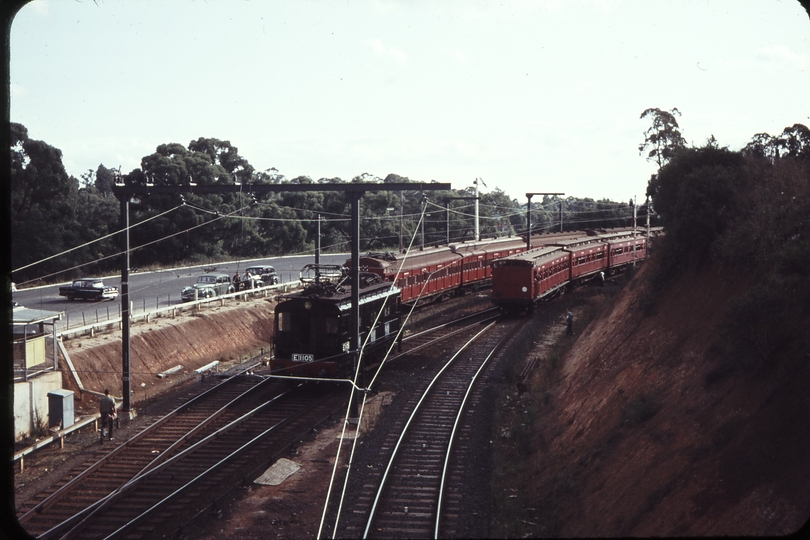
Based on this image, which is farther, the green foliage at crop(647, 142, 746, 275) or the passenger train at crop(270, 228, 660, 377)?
the passenger train at crop(270, 228, 660, 377)

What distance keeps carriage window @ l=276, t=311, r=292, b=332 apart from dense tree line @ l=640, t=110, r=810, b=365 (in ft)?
37.4

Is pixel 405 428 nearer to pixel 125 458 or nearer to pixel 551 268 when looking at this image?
pixel 125 458

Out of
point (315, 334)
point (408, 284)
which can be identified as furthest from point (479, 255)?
point (315, 334)

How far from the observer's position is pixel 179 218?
171 ft

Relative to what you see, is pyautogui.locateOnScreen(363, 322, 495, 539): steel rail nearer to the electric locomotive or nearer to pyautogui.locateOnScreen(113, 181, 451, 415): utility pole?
pyautogui.locateOnScreen(113, 181, 451, 415): utility pole

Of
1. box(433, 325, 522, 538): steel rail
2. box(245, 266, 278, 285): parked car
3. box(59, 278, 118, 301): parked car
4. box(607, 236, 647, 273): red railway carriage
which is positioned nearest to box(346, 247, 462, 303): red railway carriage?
box(433, 325, 522, 538): steel rail

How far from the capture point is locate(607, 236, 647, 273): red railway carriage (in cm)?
4662

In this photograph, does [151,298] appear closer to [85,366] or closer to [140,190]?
[85,366]

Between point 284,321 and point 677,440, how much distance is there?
1330 centimetres

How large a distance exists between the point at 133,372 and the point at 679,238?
18.7 m

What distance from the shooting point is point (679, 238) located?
67.4 feet

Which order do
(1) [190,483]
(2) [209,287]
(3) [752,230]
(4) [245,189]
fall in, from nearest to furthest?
1. (1) [190,483]
2. (3) [752,230]
3. (4) [245,189]
4. (2) [209,287]

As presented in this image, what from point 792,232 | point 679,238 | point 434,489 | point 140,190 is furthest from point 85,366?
point 792,232

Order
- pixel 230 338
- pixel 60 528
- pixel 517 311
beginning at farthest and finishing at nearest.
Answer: pixel 517 311
pixel 230 338
pixel 60 528
